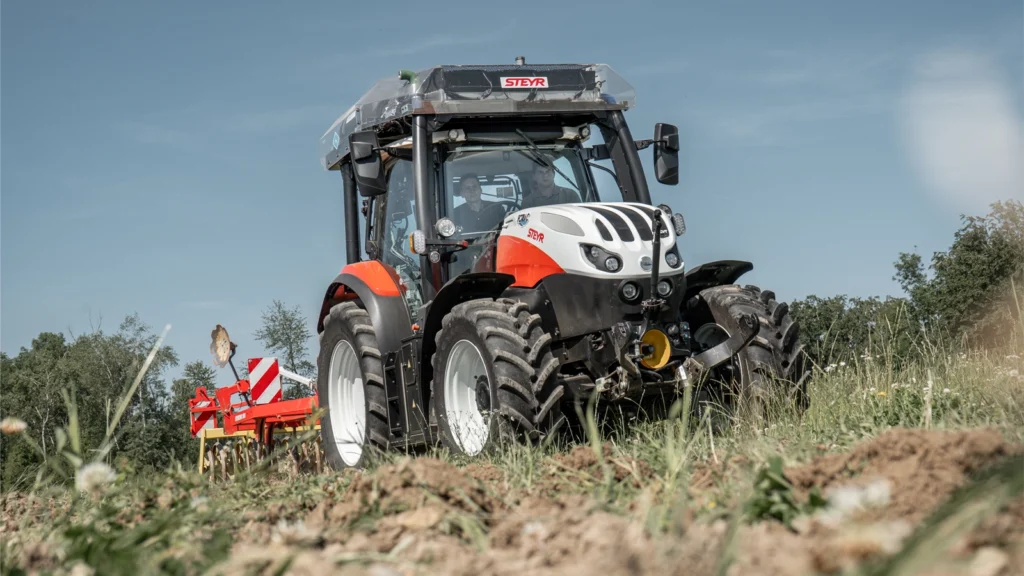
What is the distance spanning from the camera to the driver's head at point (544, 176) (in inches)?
312

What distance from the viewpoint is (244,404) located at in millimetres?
13664

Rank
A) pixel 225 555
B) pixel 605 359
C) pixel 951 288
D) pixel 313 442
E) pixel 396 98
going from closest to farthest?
pixel 225 555, pixel 605 359, pixel 396 98, pixel 313 442, pixel 951 288

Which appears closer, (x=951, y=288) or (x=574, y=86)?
(x=574, y=86)

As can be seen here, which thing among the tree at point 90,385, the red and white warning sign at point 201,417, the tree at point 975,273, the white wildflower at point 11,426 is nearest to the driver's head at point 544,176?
the white wildflower at point 11,426

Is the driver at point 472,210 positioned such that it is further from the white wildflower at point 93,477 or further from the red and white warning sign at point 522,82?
the white wildflower at point 93,477

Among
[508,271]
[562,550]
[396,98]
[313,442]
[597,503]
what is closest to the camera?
[562,550]

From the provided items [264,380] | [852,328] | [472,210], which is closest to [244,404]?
[264,380]

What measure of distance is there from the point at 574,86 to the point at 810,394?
106 inches

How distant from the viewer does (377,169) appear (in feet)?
24.6

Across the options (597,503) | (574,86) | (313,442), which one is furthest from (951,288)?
(597,503)

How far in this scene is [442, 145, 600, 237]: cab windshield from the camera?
7.80m

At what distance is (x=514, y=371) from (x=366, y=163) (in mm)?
1951

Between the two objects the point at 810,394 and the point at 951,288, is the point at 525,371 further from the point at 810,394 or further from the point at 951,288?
the point at 951,288

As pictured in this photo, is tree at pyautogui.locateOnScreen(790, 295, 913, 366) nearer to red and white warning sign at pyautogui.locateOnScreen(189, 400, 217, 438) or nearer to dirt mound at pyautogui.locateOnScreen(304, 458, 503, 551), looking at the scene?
dirt mound at pyautogui.locateOnScreen(304, 458, 503, 551)
